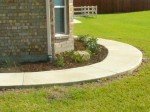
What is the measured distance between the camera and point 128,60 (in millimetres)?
10461

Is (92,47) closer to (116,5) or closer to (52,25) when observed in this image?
(52,25)

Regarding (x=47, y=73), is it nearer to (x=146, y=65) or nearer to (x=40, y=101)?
(x=40, y=101)

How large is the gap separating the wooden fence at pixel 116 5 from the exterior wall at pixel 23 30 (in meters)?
26.5

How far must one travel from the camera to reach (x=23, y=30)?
10234mm

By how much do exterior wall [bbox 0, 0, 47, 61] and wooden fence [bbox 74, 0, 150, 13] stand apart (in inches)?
1044

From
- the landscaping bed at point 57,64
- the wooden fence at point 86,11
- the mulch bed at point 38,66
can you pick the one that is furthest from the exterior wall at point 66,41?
the wooden fence at point 86,11

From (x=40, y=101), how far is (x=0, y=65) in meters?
3.05

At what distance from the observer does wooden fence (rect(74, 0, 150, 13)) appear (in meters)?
36.9

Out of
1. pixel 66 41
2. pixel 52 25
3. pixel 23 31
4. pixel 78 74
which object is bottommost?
pixel 78 74

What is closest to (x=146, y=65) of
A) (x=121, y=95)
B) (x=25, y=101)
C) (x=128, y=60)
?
(x=128, y=60)

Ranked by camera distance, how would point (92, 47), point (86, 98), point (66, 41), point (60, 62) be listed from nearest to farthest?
point (86, 98) → point (60, 62) → point (66, 41) → point (92, 47)

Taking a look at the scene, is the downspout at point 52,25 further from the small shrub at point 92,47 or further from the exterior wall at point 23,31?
the small shrub at point 92,47

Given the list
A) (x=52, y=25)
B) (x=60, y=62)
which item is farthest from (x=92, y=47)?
(x=60, y=62)

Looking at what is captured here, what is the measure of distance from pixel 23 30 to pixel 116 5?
1107 inches
